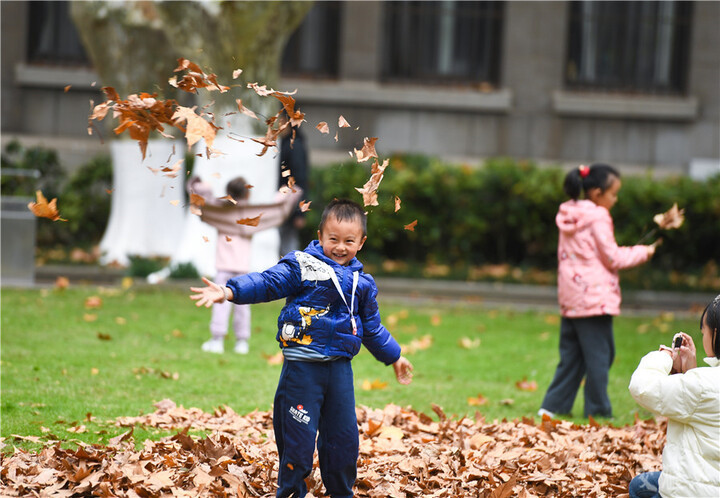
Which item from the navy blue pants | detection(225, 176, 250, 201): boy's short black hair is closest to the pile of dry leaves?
the navy blue pants

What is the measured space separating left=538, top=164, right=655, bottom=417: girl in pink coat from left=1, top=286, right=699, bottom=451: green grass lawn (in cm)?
26

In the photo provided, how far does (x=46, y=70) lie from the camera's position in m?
16.6

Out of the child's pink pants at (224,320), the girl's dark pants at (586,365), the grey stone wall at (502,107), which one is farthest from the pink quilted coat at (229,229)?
the grey stone wall at (502,107)

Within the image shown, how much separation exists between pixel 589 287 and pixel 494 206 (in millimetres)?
7070

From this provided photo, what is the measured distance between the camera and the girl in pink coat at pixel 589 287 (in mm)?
6395

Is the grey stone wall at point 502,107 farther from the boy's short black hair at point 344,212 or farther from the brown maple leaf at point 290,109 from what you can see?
the boy's short black hair at point 344,212

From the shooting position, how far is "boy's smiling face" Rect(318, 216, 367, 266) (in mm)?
4172

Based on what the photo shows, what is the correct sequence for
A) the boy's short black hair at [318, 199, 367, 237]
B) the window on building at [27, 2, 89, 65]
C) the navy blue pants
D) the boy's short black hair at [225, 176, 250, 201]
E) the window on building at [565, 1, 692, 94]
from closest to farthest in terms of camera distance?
1. the navy blue pants
2. the boy's short black hair at [318, 199, 367, 237]
3. the boy's short black hair at [225, 176, 250, 201]
4. the window on building at [27, 2, 89, 65]
5. the window on building at [565, 1, 692, 94]

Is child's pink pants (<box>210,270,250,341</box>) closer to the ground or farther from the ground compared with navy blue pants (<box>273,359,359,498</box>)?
closer to the ground

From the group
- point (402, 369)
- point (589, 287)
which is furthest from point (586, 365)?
point (402, 369)

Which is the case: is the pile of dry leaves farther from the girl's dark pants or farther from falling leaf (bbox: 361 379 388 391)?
falling leaf (bbox: 361 379 388 391)

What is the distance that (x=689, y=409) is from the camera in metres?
3.65

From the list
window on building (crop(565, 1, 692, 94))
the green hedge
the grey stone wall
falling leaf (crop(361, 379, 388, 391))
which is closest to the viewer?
falling leaf (crop(361, 379, 388, 391))

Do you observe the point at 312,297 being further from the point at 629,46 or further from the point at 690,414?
the point at 629,46
